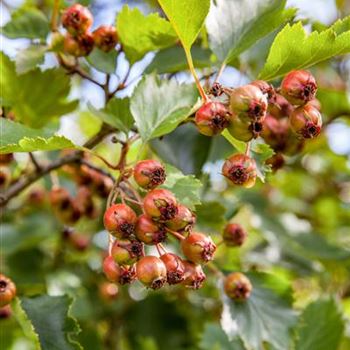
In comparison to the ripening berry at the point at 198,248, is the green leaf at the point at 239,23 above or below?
above

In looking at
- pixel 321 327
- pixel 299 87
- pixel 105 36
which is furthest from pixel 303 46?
pixel 321 327

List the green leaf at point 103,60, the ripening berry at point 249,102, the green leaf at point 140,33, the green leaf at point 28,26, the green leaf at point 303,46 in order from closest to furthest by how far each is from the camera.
Answer: the ripening berry at point 249,102
the green leaf at point 303,46
the green leaf at point 140,33
the green leaf at point 103,60
the green leaf at point 28,26

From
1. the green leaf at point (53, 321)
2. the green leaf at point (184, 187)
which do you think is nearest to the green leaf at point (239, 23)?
the green leaf at point (184, 187)

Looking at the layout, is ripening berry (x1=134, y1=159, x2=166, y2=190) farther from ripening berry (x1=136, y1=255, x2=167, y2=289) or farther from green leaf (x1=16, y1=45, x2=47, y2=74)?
green leaf (x1=16, y1=45, x2=47, y2=74)

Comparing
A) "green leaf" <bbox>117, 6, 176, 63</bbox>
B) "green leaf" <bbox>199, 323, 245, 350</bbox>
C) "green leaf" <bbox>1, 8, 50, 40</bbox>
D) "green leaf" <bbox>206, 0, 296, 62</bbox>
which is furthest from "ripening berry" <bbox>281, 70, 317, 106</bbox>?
"green leaf" <bbox>199, 323, 245, 350</bbox>

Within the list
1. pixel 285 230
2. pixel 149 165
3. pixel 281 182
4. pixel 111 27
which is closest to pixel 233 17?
pixel 111 27

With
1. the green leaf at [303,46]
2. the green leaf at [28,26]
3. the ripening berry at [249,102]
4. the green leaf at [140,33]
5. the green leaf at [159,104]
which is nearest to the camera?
the ripening berry at [249,102]

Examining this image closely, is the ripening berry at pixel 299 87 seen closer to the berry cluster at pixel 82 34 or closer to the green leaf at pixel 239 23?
the green leaf at pixel 239 23

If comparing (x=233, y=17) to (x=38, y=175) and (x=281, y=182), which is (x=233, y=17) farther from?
(x=281, y=182)
